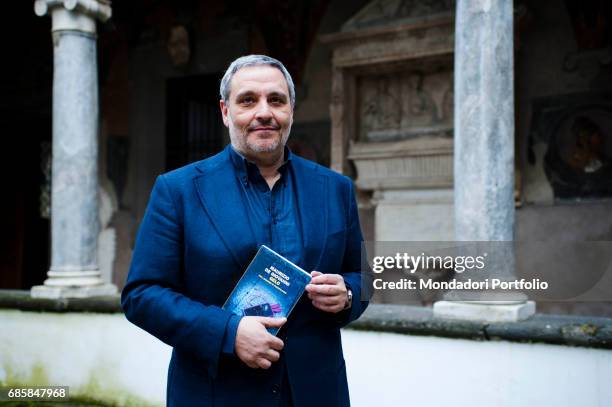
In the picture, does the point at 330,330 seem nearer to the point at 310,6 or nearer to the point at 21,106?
the point at 310,6

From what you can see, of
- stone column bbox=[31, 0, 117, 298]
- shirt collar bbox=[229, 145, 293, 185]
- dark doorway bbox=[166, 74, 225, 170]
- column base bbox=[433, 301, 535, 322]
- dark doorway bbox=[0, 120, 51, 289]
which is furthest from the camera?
dark doorway bbox=[0, 120, 51, 289]

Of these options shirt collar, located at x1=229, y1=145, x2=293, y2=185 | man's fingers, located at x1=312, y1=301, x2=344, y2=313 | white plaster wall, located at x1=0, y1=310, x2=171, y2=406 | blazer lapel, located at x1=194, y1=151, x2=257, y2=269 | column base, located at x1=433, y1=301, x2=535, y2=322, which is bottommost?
white plaster wall, located at x1=0, y1=310, x2=171, y2=406

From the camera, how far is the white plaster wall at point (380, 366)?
3381mm

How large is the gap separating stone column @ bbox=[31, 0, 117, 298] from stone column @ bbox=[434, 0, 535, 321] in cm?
285

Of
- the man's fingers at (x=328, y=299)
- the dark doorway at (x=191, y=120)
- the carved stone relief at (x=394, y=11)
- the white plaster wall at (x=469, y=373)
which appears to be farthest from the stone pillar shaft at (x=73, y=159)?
the man's fingers at (x=328, y=299)

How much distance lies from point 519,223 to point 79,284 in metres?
3.99

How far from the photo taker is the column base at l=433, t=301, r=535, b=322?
12.0ft

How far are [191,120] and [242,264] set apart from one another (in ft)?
22.4

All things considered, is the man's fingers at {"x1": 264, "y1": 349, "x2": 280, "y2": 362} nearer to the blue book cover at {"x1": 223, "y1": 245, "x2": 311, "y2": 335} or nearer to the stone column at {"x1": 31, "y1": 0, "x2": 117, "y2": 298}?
the blue book cover at {"x1": 223, "y1": 245, "x2": 311, "y2": 335}

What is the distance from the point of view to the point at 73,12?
5164 mm

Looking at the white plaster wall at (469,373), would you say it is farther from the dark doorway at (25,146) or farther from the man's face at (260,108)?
the dark doorway at (25,146)

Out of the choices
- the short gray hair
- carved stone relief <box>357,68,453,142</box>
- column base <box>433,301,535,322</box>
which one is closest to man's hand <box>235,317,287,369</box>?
the short gray hair

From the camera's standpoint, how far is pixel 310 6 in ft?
24.3

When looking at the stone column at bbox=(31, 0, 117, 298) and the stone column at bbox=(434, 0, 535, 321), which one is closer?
the stone column at bbox=(434, 0, 535, 321)
